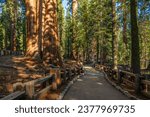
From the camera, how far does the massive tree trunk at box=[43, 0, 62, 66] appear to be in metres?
19.0

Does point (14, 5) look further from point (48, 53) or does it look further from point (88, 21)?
point (48, 53)

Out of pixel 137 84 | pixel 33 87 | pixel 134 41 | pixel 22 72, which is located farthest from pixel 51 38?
pixel 33 87

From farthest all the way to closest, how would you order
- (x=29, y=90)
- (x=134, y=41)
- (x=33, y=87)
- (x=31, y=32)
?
(x=31, y=32)
(x=134, y=41)
(x=33, y=87)
(x=29, y=90)

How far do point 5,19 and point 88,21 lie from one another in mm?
28160

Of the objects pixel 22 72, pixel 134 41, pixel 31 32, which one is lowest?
pixel 22 72

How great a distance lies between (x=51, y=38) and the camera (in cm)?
1914

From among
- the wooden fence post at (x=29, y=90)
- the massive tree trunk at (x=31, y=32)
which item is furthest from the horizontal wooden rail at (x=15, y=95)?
the massive tree trunk at (x=31, y=32)

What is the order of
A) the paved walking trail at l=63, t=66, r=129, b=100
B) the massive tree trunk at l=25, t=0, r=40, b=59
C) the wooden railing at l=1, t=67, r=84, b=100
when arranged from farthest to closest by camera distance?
the massive tree trunk at l=25, t=0, r=40, b=59
the paved walking trail at l=63, t=66, r=129, b=100
the wooden railing at l=1, t=67, r=84, b=100

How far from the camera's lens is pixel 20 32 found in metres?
70.6

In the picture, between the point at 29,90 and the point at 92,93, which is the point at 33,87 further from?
the point at 92,93

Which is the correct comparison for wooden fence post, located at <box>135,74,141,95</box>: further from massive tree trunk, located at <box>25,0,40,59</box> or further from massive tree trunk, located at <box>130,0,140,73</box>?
massive tree trunk, located at <box>25,0,40,59</box>

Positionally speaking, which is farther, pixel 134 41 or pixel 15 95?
pixel 134 41

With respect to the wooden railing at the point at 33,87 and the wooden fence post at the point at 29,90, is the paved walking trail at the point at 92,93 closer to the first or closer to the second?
the wooden railing at the point at 33,87

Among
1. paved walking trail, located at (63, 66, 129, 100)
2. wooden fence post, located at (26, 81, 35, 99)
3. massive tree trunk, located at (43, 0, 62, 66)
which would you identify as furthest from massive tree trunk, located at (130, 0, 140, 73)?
wooden fence post, located at (26, 81, 35, 99)
